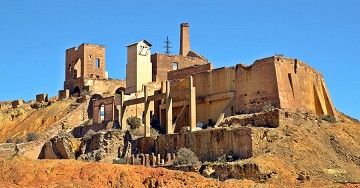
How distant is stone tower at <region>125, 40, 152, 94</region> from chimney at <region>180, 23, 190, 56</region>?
33.2 ft

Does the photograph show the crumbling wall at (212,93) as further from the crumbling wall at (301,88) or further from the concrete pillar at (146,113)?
the crumbling wall at (301,88)

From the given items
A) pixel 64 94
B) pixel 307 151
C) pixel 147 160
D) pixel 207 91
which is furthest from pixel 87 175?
pixel 64 94

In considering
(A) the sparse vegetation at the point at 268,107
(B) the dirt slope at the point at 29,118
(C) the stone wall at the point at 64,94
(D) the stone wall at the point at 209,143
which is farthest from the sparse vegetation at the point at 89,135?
(A) the sparse vegetation at the point at 268,107

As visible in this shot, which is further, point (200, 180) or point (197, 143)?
point (197, 143)

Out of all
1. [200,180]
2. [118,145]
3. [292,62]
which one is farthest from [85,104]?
[200,180]

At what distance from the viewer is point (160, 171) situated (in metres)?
29.2

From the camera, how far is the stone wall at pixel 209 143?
37.4 meters

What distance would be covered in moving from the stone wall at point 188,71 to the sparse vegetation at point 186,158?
33.3ft

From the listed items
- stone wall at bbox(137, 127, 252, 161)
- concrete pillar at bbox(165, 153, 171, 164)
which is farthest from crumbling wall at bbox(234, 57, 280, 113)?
concrete pillar at bbox(165, 153, 171, 164)

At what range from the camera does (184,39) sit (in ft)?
201

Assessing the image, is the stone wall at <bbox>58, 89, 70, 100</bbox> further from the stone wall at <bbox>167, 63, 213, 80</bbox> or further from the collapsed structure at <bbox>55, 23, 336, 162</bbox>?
the stone wall at <bbox>167, 63, 213, 80</bbox>

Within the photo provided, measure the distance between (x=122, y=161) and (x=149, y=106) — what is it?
587 centimetres

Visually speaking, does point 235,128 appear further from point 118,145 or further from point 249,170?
point 118,145

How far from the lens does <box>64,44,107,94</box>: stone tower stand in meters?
59.2
